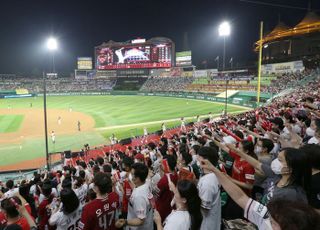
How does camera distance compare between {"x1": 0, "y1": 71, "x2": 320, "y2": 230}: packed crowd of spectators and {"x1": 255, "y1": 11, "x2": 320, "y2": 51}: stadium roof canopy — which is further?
{"x1": 255, "y1": 11, "x2": 320, "y2": 51}: stadium roof canopy

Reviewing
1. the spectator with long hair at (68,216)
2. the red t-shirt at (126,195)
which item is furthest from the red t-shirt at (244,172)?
the spectator with long hair at (68,216)

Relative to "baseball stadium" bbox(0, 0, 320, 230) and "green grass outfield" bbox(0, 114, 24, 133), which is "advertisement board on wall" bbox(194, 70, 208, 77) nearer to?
"baseball stadium" bbox(0, 0, 320, 230)

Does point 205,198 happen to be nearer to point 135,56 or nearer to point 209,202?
point 209,202

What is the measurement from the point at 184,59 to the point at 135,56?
16.6 metres

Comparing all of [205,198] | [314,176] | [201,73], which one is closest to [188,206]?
[205,198]

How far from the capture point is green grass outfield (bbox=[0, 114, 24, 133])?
118 feet

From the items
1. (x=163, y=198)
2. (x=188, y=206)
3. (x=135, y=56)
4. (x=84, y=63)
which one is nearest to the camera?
(x=188, y=206)

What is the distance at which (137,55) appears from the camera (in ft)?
299

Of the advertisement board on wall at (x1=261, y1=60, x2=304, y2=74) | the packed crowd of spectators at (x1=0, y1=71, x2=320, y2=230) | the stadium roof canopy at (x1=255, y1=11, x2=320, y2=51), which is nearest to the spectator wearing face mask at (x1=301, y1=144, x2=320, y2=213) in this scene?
the packed crowd of spectators at (x1=0, y1=71, x2=320, y2=230)

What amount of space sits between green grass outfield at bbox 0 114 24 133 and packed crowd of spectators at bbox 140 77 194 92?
4779cm

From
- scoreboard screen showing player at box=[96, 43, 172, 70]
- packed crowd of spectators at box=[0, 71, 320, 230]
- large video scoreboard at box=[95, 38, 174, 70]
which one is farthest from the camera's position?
scoreboard screen showing player at box=[96, 43, 172, 70]

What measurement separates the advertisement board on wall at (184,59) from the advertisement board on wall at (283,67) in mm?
28203

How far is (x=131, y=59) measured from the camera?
3647 inches

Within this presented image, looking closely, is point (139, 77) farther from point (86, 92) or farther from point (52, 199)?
point (52, 199)
